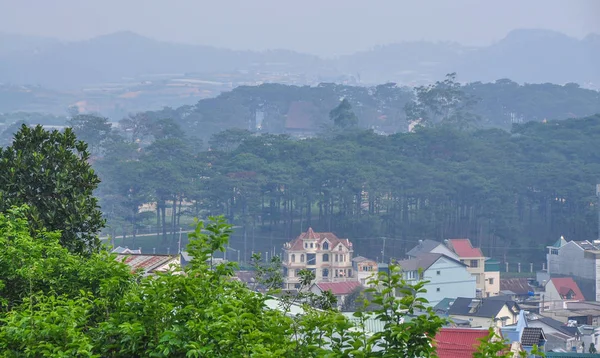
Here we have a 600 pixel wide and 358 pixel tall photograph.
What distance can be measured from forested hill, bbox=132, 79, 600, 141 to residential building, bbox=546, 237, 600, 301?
38361 millimetres

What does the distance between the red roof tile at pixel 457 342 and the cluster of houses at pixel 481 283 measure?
30.7 ft

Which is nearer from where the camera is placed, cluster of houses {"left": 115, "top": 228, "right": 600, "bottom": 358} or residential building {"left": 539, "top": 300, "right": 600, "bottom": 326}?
cluster of houses {"left": 115, "top": 228, "right": 600, "bottom": 358}

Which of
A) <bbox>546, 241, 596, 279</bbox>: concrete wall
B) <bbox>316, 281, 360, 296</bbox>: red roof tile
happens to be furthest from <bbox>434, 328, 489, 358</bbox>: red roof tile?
<bbox>546, 241, 596, 279</bbox>: concrete wall

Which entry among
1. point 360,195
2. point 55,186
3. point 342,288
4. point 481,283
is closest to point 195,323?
point 55,186

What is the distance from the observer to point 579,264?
3241 cm

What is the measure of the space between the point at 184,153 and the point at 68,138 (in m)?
37.9

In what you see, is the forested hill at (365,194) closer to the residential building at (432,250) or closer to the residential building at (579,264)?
the residential building at (432,250)

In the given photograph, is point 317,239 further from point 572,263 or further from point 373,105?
point 373,105

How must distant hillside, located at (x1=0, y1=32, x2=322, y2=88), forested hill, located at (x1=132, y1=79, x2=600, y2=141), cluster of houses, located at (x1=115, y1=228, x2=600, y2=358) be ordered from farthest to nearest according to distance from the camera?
distant hillside, located at (x1=0, y1=32, x2=322, y2=88)
forested hill, located at (x1=132, y1=79, x2=600, y2=141)
cluster of houses, located at (x1=115, y1=228, x2=600, y2=358)

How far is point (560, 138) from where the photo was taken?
50.4 m

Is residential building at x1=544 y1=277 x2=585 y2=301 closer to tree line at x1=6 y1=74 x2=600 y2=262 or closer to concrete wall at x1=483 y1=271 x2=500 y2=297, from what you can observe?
concrete wall at x1=483 y1=271 x2=500 y2=297

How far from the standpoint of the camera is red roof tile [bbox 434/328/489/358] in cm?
1054

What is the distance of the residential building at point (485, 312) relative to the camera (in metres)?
22.1

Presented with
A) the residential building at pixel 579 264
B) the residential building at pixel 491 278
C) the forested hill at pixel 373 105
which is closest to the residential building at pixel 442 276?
the residential building at pixel 491 278
